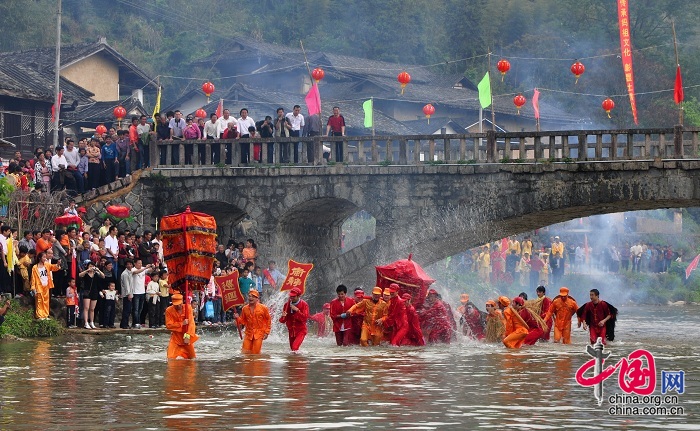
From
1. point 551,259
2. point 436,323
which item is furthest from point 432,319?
point 551,259

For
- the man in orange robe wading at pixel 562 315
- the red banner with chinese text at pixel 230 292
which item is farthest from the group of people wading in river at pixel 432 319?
the red banner with chinese text at pixel 230 292

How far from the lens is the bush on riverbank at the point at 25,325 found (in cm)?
2531

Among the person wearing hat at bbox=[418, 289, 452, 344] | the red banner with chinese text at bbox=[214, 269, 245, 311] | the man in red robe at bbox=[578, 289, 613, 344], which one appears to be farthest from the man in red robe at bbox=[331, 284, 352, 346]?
the man in red robe at bbox=[578, 289, 613, 344]

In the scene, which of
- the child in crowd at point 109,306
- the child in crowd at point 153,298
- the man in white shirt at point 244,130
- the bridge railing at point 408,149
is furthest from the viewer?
the man in white shirt at point 244,130

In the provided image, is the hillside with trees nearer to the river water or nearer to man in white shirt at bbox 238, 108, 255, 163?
man in white shirt at bbox 238, 108, 255, 163

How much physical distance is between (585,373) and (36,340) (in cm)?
1047

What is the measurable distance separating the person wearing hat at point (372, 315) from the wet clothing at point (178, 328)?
399 cm

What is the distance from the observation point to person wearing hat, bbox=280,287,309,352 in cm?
2323

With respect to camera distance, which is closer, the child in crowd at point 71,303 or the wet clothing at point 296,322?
the wet clothing at point 296,322

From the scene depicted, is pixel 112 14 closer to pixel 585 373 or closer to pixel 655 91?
pixel 655 91

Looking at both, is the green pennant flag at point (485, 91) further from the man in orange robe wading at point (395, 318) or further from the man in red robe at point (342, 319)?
the man in orange robe wading at point (395, 318)

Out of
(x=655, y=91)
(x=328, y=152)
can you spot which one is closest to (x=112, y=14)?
(x=655, y=91)

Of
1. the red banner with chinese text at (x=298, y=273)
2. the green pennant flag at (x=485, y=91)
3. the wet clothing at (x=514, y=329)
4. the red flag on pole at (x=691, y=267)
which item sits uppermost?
the green pennant flag at (x=485, y=91)

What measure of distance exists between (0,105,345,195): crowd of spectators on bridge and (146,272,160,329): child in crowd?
216 inches
